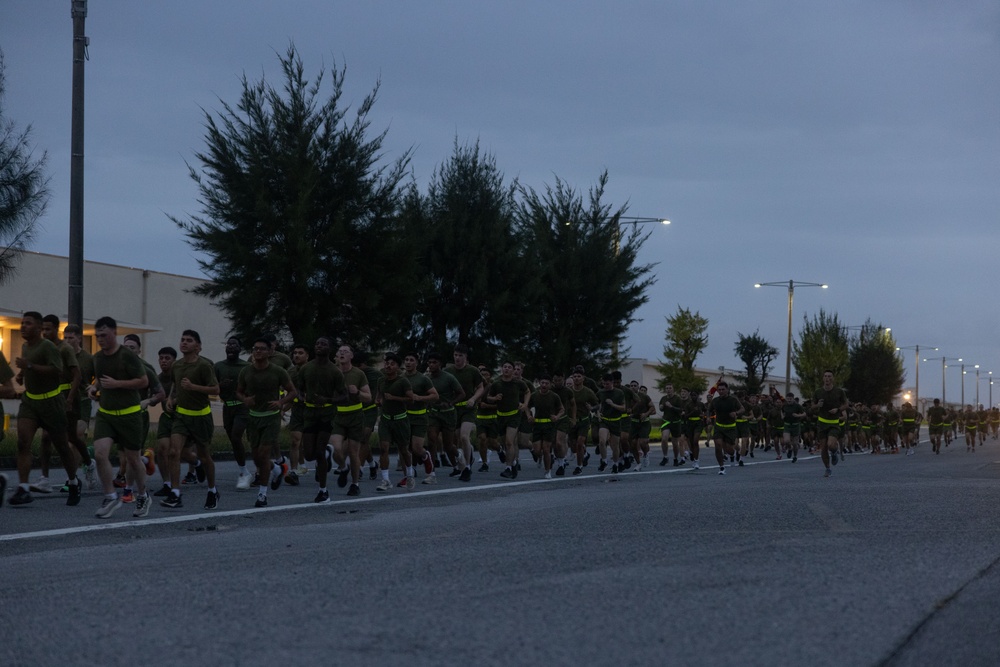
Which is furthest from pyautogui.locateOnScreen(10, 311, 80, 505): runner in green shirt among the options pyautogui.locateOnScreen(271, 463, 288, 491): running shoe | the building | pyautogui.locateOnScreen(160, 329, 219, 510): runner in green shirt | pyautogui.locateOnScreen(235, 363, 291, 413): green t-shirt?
the building

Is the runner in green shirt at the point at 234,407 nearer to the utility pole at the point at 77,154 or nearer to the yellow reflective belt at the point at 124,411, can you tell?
the yellow reflective belt at the point at 124,411

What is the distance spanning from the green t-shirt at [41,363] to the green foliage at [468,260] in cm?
2146

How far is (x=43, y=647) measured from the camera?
16.8ft

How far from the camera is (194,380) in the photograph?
485 inches

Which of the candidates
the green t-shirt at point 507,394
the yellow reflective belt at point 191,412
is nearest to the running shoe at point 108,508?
the yellow reflective belt at point 191,412

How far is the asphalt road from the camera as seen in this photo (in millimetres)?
5070

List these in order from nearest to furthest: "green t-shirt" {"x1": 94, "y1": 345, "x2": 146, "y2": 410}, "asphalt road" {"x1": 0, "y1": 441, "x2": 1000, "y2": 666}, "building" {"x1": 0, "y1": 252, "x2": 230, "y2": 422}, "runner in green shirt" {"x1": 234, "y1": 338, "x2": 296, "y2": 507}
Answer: "asphalt road" {"x1": 0, "y1": 441, "x2": 1000, "y2": 666}, "green t-shirt" {"x1": 94, "y1": 345, "x2": 146, "y2": 410}, "runner in green shirt" {"x1": 234, "y1": 338, "x2": 296, "y2": 507}, "building" {"x1": 0, "y1": 252, "x2": 230, "y2": 422}

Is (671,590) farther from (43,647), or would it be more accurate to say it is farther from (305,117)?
(305,117)

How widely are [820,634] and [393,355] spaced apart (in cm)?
1117

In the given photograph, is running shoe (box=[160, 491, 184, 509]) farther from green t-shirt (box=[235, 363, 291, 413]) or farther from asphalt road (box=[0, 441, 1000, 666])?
green t-shirt (box=[235, 363, 291, 413])

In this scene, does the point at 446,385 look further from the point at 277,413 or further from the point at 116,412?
the point at 116,412

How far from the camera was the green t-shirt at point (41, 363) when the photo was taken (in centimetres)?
1214

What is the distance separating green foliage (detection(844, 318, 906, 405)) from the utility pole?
7167cm

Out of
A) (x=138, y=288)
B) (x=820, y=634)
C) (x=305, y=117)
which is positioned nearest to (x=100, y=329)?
(x=820, y=634)
